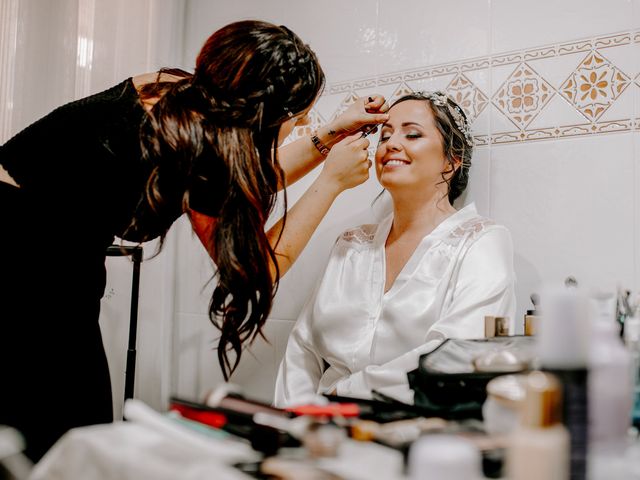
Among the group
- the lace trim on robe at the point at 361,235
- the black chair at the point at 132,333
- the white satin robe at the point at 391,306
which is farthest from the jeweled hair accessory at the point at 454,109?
the black chair at the point at 132,333

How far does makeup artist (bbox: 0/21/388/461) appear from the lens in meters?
1.04

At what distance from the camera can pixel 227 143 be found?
41.5 inches

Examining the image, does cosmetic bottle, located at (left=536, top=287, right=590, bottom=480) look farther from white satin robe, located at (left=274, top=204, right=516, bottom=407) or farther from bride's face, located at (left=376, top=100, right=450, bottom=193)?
bride's face, located at (left=376, top=100, right=450, bottom=193)

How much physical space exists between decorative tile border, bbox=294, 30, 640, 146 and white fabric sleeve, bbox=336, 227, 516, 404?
0.36 m

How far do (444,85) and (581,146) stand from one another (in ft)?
1.37

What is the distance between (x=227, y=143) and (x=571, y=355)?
725 mm

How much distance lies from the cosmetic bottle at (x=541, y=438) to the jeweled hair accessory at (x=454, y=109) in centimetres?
113

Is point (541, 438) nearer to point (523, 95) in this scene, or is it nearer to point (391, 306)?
point (391, 306)

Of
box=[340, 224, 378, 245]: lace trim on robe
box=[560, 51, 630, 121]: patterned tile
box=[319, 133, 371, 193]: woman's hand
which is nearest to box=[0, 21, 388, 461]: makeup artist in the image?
box=[319, 133, 371, 193]: woman's hand

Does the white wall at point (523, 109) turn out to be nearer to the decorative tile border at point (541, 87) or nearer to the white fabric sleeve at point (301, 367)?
the decorative tile border at point (541, 87)

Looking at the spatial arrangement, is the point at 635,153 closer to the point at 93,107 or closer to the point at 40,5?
the point at 93,107

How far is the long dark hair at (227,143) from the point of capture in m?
1.04

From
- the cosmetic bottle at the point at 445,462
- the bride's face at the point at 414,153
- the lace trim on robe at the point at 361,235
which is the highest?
the bride's face at the point at 414,153

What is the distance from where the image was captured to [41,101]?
2215 mm
